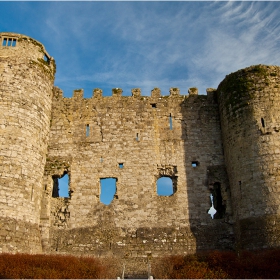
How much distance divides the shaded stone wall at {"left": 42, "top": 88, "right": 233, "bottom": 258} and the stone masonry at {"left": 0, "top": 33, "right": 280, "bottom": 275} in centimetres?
5

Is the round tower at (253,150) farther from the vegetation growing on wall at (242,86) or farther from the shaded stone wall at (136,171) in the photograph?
the shaded stone wall at (136,171)

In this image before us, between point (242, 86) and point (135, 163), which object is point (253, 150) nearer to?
point (242, 86)

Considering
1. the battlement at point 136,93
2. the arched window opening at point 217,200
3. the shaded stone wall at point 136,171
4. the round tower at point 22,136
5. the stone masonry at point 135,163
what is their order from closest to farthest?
the round tower at point 22,136 → the stone masonry at point 135,163 → the shaded stone wall at point 136,171 → the arched window opening at point 217,200 → the battlement at point 136,93

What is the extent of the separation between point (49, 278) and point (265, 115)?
1140 centimetres

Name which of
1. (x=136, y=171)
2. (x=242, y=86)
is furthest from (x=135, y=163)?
(x=242, y=86)

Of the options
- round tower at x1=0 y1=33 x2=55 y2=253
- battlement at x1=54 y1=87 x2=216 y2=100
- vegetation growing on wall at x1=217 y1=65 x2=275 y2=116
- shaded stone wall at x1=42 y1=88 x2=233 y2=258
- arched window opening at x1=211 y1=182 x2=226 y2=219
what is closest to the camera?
round tower at x1=0 y1=33 x2=55 y2=253

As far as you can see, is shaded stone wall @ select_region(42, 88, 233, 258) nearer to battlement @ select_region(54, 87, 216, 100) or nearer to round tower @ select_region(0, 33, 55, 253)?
battlement @ select_region(54, 87, 216, 100)

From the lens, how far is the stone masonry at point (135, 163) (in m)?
15.1

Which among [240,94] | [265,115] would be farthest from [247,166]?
[240,94]

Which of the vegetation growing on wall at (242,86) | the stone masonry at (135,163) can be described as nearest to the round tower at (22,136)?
the stone masonry at (135,163)

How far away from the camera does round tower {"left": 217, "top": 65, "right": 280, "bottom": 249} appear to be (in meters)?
14.6

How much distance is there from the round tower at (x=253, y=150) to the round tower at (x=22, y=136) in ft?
29.8

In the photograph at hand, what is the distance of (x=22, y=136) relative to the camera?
51.3ft

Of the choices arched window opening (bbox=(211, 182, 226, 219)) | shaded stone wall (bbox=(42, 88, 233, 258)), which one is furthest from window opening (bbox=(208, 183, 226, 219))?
shaded stone wall (bbox=(42, 88, 233, 258))
